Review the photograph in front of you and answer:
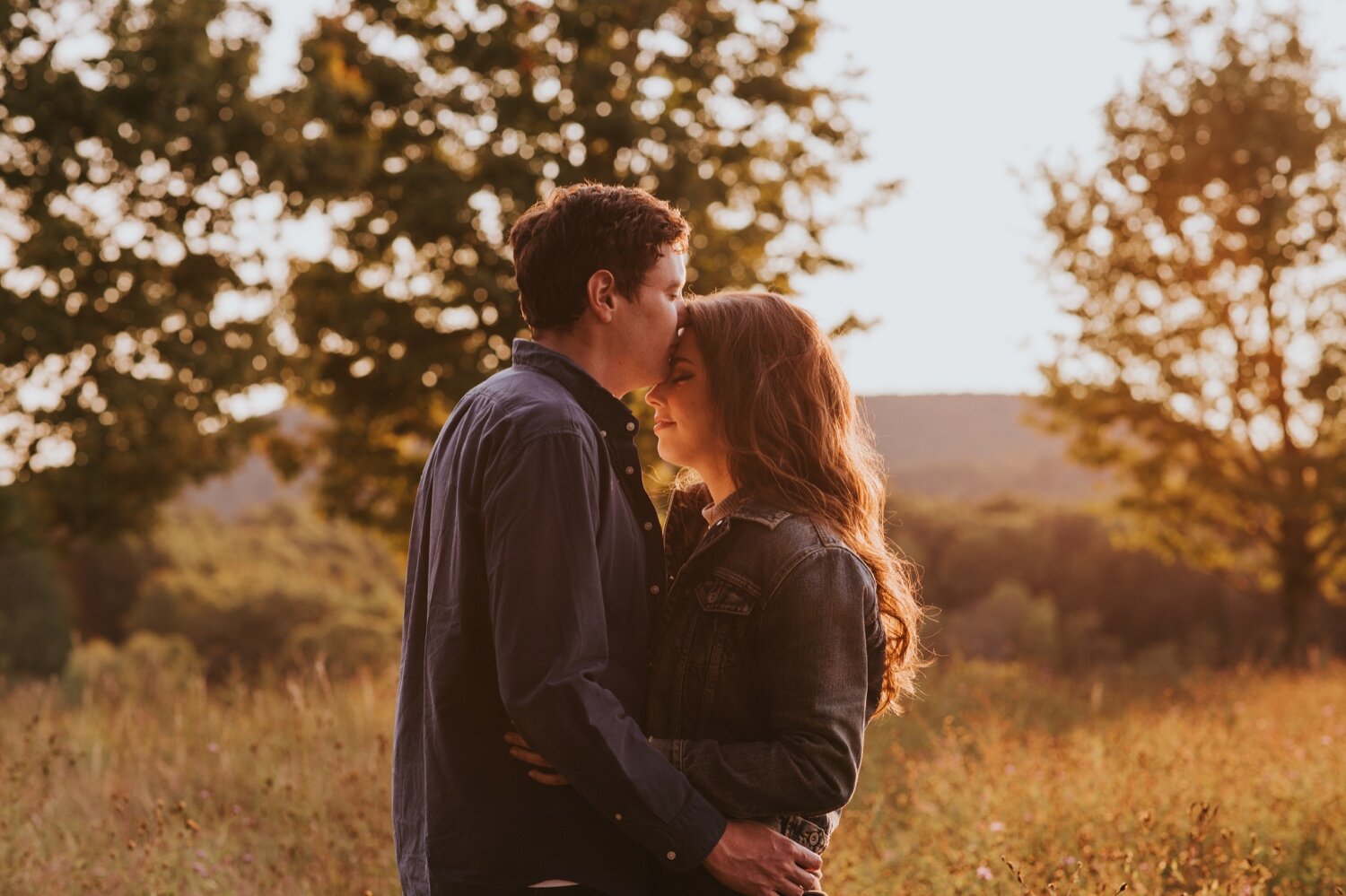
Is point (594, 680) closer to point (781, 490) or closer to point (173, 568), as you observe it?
point (781, 490)

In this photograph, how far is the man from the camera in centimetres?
207

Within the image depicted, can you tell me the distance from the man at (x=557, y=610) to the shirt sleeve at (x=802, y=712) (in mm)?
85

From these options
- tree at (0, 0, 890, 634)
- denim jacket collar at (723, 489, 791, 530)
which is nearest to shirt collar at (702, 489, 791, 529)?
denim jacket collar at (723, 489, 791, 530)

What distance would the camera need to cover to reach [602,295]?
2.37 m

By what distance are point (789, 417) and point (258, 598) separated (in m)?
42.5

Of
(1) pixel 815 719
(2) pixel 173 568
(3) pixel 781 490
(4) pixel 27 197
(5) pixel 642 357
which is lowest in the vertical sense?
(2) pixel 173 568

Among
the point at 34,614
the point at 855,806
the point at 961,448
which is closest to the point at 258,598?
the point at 34,614

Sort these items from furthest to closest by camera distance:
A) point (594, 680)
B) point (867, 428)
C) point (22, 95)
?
1. point (22, 95)
2. point (867, 428)
3. point (594, 680)

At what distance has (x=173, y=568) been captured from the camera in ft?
157

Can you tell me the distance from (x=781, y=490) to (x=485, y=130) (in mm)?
13543

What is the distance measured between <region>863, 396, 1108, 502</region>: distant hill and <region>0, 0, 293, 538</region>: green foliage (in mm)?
42574

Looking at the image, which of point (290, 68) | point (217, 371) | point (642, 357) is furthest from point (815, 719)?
point (290, 68)

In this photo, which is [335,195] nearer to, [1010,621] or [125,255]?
[125,255]

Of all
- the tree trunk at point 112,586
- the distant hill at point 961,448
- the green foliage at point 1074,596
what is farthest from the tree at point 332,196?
the distant hill at point 961,448
